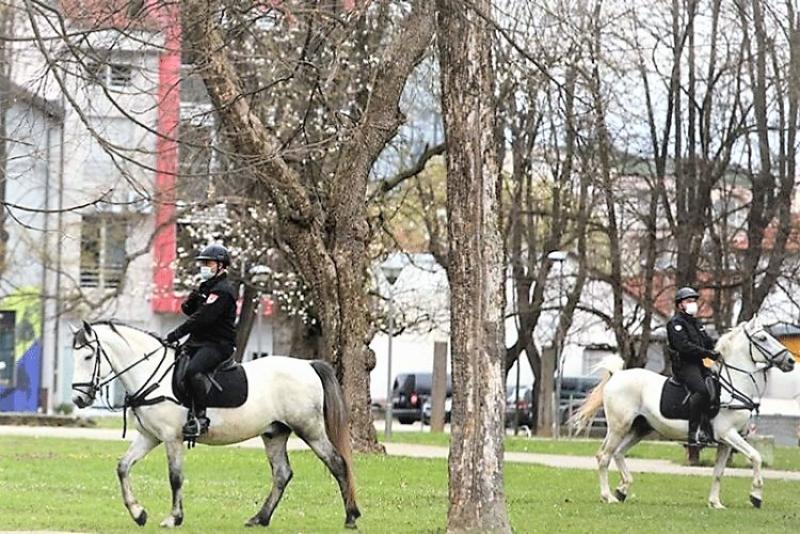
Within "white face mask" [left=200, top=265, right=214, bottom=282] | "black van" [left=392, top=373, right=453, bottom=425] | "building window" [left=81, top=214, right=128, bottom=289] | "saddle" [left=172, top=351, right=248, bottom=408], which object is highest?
"building window" [left=81, top=214, right=128, bottom=289]

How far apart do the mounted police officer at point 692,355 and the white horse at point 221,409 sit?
5.67 m

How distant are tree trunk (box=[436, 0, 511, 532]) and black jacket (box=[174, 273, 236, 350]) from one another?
2.36m

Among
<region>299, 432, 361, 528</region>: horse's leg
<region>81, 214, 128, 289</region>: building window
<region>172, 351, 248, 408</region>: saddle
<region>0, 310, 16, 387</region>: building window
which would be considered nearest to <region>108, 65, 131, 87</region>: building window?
<region>172, 351, 248, 408</region>: saddle

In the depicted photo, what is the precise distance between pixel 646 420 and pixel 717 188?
18862mm

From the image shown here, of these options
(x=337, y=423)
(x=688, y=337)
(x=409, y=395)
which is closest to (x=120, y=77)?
(x=337, y=423)

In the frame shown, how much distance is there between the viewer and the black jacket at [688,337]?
2100cm

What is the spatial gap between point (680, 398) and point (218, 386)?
289 inches

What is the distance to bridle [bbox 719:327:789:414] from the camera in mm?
21438

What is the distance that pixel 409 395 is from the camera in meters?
62.7

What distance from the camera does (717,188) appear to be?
40.2m

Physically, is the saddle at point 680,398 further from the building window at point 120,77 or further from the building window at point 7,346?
the building window at point 7,346

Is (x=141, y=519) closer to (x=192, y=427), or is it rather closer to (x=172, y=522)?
(x=172, y=522)

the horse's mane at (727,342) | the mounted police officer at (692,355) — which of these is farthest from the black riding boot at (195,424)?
the horse's mane at (727,342)

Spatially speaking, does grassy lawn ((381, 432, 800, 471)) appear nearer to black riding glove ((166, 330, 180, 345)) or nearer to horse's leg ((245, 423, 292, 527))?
horse's leg ((245, 423, 292, 527))
